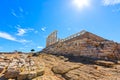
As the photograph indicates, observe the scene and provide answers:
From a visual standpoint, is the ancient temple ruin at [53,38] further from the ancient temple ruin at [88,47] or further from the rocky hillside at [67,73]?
the rocky hillside at [67,73]

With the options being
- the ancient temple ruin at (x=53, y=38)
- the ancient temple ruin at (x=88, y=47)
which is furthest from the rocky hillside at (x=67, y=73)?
the ancient temple ruin at (x=53, y=38)

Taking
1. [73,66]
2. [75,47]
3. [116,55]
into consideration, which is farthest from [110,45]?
[73,66]

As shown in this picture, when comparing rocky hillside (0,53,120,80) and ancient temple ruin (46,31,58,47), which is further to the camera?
ancient temple ruin (46,31,58,47)

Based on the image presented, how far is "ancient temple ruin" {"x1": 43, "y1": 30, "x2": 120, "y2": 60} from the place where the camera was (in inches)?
982

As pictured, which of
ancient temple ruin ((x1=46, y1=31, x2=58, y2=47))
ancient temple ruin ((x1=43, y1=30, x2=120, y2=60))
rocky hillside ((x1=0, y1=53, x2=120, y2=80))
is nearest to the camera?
rocky hillside ((x1=0, y1=53, x2=120, y2=80))

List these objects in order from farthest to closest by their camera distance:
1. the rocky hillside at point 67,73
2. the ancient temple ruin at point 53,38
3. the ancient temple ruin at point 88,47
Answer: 1. the ancient temple ruin at point 53,38
2. the ancient temple ruin at point 88,47
3. the rocky hillside at point 67,73

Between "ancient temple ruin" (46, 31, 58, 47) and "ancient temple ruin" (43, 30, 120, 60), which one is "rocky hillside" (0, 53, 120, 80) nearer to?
"ancient temple ruin" (43, 30, 120, 60)

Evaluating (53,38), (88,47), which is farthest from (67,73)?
(53,38)

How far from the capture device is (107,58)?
24.1 m

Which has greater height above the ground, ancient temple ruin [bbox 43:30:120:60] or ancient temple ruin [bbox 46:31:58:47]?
ancient temple ruin [bbox 46:31:58:47]

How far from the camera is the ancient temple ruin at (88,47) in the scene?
25.0 meters

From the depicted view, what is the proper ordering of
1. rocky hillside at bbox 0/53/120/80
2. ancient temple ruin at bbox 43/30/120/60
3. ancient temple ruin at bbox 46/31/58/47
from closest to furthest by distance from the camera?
rocky hillside at bbox 0/53/120/80, ancient temple ruin at bbox 43/30/120/60, ancient temple ruin at bbox 46/31/58/47

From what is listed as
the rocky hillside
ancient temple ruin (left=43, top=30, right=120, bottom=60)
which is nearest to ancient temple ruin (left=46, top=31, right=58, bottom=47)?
ancient temple ruin (left=43, top=30, right=120, bottom=60)

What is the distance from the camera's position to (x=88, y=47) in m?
26.5
